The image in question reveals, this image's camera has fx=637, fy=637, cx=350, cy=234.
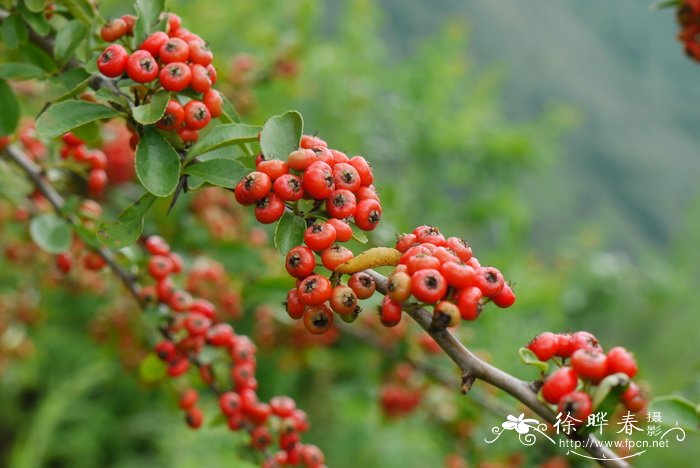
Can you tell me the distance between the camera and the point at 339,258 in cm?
111

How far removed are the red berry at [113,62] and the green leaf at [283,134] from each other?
305 mm

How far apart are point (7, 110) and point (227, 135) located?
0.70 metres

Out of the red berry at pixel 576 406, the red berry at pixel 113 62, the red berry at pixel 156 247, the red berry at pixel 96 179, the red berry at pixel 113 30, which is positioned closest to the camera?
the red berry at pixel 576 406

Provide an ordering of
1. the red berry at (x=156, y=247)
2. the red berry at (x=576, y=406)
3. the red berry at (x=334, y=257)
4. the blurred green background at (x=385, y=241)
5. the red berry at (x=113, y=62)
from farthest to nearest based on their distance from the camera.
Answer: the blurred green background at (x=385, y=241)
the red berry at (x=156, y=247)
the red berry at (x=113, y=62)
the red berry at (x=334, y=257)
the red berry at (x=576, y=406)

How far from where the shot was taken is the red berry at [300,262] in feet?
3.65

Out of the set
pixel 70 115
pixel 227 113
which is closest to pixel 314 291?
pixel 227 113

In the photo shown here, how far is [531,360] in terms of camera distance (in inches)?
44.1

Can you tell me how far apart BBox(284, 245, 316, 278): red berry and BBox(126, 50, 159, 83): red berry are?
0.44m

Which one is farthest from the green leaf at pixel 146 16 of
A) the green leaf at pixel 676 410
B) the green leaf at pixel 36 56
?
the green leaf at pixel 676 410

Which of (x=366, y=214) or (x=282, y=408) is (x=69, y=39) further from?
(x=282, y=408)

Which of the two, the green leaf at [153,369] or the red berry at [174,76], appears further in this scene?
the green leaf at [153,369]

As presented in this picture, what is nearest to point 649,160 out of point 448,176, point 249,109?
point 448,176

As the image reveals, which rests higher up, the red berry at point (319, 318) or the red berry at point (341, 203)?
the red berry at point (341, 203)

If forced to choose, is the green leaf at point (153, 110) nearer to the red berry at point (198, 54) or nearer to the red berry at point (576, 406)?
the red berry at point (198, 54)
